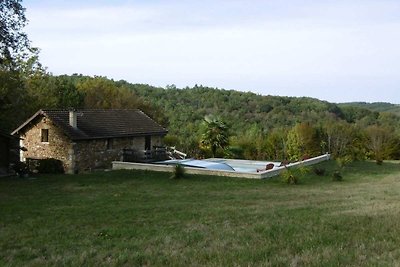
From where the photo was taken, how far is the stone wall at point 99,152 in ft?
98.8

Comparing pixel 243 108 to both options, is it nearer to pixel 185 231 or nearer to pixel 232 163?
pixel 232 163

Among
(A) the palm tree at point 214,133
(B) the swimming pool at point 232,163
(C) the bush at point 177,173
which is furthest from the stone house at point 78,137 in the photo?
(A) the palm tree at point 214,133

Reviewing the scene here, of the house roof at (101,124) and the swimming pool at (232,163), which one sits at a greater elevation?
the house roof at (101,124)

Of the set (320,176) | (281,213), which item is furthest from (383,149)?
(281,213)

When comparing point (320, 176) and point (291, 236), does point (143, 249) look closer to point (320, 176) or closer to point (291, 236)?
point (291, 236)

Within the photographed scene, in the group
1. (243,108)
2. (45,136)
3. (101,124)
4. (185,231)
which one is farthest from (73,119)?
(243,108)

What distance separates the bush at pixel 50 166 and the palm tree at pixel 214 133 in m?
15.2

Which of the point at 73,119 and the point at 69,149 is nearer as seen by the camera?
the point at 69,149

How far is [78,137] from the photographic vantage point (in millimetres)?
A: 29500

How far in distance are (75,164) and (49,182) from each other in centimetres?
561

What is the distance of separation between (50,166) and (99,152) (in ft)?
11.1

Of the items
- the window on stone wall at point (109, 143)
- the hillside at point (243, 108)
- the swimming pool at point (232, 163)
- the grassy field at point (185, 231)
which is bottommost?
the swimming pool at point (232, 163)

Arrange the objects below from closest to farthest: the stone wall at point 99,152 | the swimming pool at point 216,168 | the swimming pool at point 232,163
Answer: the swimming pool at point 216,168
the stone wall at point 99,152
the swimming pool at point 232,163

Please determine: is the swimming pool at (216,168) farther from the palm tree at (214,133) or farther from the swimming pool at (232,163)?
the palm tree at (214,133)
